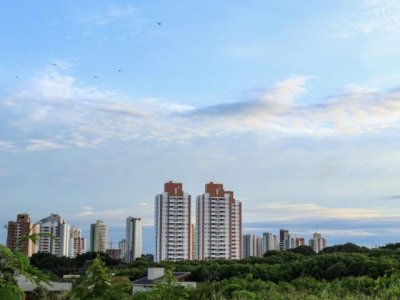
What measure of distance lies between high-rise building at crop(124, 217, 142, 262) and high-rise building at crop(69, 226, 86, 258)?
6.71 meters

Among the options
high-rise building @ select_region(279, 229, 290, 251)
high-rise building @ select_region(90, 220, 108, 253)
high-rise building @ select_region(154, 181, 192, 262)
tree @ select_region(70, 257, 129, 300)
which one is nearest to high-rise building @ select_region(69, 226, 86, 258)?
high-rise building @ select_region(90, 220, 108, 253)

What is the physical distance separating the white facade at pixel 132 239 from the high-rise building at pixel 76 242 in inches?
261

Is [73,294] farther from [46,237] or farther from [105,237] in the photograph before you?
[105,237]

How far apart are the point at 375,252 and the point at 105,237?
167 ft

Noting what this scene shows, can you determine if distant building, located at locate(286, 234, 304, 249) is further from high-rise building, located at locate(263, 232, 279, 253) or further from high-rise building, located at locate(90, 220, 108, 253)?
high-rise building, located at locate(90, 220, 108, 253)

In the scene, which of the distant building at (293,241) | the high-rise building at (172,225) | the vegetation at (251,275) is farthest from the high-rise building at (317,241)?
the vegetation at (251,275)

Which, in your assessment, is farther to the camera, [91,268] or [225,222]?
[225,222]

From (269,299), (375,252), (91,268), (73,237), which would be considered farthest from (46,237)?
(73,237)

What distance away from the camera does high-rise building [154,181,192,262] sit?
193 ft

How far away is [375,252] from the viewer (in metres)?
38.2

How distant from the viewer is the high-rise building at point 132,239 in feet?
251

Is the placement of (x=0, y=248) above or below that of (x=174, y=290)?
above

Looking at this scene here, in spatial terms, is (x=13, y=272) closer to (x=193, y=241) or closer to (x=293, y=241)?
(x=193, y=241)

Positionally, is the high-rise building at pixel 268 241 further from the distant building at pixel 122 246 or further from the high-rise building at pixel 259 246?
the distant building at pixel 122 246
